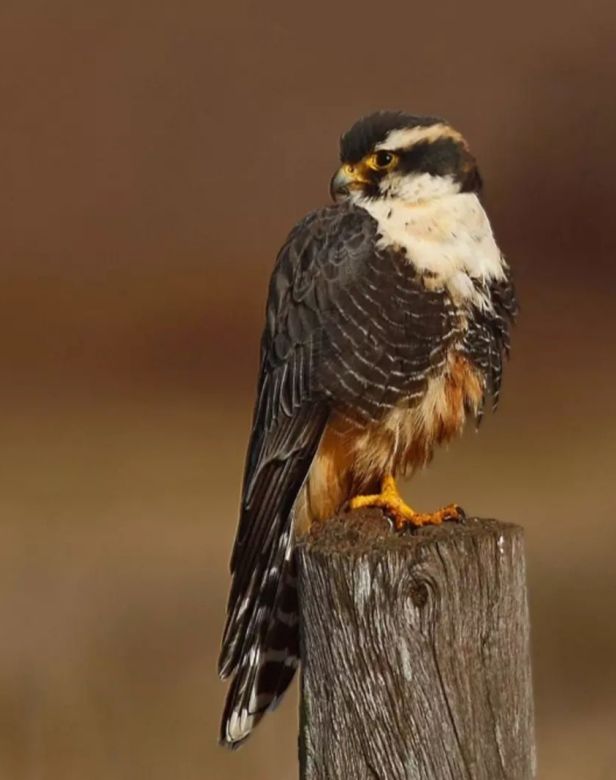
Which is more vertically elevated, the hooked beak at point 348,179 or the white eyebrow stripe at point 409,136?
the white eyebrow stripe at point 409,136

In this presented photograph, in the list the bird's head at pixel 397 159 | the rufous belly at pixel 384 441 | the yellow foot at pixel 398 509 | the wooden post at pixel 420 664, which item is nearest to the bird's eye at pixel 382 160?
the bird's head at pixel 397 159

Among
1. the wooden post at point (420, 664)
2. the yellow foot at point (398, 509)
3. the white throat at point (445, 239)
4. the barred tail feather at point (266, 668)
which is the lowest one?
the wooden post at point (420, 664)

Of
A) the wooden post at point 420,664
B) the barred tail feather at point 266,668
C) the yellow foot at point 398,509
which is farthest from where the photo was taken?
the barred tail feather at point 266,668

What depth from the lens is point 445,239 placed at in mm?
2785

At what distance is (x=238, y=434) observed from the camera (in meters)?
8.55

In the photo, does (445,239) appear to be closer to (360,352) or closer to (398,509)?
(360,352)

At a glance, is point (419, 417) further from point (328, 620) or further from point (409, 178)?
point (328, 620)

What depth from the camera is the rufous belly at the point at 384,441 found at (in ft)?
9.24

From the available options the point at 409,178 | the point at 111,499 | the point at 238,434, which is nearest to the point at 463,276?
the point at 409,178

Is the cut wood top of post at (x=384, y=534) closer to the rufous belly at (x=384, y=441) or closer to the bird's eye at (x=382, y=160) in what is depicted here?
the rufous belly at (x=384, y=441)

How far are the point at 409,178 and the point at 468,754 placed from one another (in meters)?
1.15

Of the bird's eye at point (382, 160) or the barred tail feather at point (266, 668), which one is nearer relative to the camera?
the barred tail feather at point (266, 668)

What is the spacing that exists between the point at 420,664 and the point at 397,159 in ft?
3.55

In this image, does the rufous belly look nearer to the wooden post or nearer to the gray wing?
the gray wing
